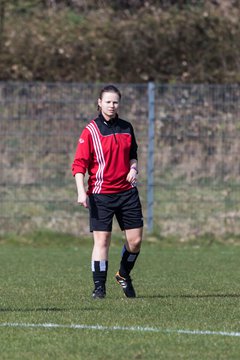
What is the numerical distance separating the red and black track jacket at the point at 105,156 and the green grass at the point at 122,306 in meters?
0.98

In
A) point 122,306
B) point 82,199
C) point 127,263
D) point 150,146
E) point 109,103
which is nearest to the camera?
point 122,306

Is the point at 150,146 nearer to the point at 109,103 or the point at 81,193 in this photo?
the point at 109,103

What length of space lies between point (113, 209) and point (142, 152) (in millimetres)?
8056

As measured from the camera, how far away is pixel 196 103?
17.4 metres

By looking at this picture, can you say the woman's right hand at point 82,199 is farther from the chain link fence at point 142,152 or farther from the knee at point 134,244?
the chain link fence at point 142,152

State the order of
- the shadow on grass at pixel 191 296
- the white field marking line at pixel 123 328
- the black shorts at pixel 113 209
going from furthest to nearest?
the shadow on grass at pixel 191 296 → the black shorts at pixel 113 209 → the white field marking line at pixel 123 328

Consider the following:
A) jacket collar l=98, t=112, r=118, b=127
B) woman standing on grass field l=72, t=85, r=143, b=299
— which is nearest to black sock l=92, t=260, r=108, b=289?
woman standing on grass field l=72, t=85, r=143, b=299

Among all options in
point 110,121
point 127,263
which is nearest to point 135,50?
point 110,121

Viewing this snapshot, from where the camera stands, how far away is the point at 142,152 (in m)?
17.4

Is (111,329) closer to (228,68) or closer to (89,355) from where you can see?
(89,355)

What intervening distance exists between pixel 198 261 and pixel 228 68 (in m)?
7.45

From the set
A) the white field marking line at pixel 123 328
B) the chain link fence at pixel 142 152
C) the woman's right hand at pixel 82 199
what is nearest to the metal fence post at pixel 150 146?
the chain link fence at pixel 142 152

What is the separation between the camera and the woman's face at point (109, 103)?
9.30 metres

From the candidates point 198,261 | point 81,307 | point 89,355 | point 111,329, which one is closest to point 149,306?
point 81,307
